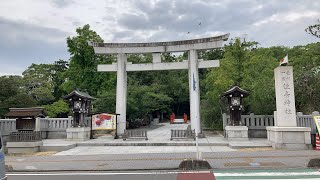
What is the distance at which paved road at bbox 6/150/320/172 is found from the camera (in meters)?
11.8

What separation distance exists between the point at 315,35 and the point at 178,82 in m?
33.3

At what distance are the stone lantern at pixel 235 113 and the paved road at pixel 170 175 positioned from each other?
996cm

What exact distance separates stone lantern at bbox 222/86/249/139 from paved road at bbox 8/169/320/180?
9.96 m

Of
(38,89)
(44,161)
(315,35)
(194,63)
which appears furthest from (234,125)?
(38,89)

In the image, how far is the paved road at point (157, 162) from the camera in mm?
11750

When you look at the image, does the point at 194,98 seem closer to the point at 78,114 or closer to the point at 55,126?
the point at 78,114

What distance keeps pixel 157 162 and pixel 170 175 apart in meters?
2.68

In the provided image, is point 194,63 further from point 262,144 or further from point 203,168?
point 203,168

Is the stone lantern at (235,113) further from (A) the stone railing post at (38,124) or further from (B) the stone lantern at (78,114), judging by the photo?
(A) the stone railing post at (38,124)

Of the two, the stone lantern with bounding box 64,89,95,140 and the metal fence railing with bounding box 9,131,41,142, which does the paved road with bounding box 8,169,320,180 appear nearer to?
the metal fence railing with bounding box 9,131,41,142

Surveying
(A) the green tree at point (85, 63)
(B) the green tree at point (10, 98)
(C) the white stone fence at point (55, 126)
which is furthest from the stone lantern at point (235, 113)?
(B) the green tree at point (10, 98)

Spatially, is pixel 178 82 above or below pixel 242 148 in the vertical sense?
above

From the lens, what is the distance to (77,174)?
437 inches

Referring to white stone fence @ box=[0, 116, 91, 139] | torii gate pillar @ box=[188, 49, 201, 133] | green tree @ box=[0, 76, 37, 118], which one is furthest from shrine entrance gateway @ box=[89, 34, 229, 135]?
green tree @ box=[0, 76, 37, 118]
